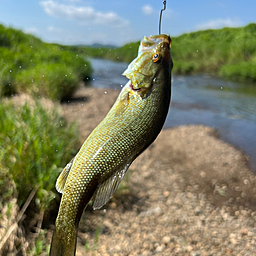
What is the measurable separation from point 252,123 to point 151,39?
25.9 feet

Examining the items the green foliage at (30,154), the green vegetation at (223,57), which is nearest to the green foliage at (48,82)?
the green foliage at (30,154)

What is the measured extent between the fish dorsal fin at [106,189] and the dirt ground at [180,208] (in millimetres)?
1359

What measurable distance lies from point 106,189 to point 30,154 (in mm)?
1766

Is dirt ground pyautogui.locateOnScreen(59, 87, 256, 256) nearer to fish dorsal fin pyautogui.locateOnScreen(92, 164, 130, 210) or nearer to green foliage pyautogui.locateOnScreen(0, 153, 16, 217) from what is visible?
green foliage pyautogui.locateOnScreen(0, 153, 16, 217)

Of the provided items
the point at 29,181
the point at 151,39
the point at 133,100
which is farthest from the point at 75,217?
the point at 29,181

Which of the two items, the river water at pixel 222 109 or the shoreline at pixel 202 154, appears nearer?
the shoreline at pixel 202 154

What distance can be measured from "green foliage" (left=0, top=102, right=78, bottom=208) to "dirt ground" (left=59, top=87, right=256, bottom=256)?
708 millimetres

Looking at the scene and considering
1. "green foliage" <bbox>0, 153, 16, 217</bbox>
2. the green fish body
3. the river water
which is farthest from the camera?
the river water

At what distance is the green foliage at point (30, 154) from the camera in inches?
105

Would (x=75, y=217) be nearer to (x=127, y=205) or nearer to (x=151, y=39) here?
(x=151, y=39)

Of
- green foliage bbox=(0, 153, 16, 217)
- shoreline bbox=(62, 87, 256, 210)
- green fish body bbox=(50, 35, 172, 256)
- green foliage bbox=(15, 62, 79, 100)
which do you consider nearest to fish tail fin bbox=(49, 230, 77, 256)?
green fish body bbox=(50, 35, 172, 256)

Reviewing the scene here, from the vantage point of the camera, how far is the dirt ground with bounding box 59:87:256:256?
118 inches

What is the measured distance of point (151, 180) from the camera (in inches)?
179

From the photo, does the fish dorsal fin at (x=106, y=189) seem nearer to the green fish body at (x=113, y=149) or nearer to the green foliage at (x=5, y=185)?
the green fish body at (x=113, y=149)
